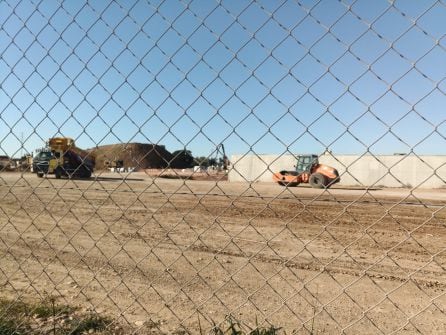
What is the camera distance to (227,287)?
17.5 feet

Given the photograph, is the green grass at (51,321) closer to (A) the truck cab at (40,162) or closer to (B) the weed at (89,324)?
(B) the weed at (89,324)

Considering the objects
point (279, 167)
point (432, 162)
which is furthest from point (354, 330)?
point (279, 167)

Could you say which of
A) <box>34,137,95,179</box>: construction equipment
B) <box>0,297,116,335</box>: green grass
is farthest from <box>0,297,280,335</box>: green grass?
<box>34,137,95,179</box>: construction equipment

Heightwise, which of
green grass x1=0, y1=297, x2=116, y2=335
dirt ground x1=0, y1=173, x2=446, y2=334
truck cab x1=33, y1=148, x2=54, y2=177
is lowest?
dirt ground x1=0, y1=173, x2=446, y2=334

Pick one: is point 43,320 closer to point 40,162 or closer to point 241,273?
point 241,273

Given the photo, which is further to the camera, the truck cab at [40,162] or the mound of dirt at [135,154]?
the truck cab at [40,162]

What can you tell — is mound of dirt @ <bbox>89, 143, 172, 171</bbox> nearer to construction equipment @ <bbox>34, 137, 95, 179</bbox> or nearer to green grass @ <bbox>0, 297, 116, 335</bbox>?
construction equipment @ <bbox>34, 137, 95, 179</bbox>

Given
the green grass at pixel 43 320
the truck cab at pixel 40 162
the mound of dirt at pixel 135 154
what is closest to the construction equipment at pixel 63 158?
the truck cab at pixel 40 162

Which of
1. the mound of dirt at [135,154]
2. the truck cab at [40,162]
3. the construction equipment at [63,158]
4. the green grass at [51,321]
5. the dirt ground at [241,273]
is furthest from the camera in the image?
the truck cab at [40,162]

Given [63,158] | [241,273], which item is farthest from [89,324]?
[241,273]

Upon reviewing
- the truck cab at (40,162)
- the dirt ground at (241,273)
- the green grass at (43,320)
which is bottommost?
the dirt ground at (241,273)

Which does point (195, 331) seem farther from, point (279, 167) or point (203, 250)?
point (279, 167)

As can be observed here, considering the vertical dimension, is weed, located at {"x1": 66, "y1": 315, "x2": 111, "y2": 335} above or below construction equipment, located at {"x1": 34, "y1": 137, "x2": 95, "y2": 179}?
below

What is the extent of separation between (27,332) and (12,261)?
310 centimetres
